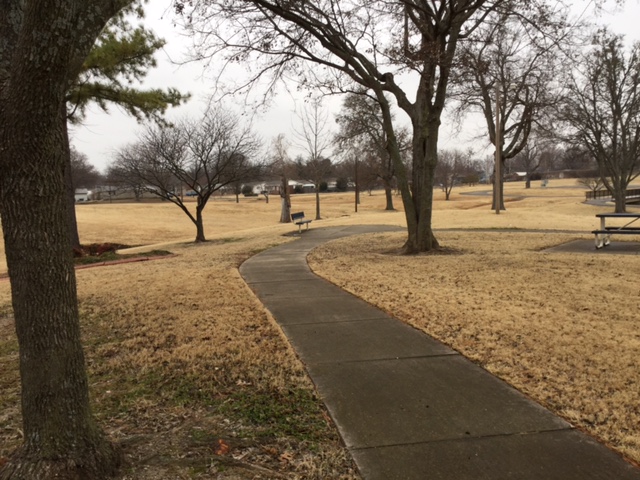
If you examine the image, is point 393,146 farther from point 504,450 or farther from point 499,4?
point 504,450

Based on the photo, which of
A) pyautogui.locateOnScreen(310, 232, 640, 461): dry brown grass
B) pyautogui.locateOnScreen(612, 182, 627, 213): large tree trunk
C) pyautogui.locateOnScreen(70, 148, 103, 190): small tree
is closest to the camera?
pyautogui.locateOnScreen(310, 232, 640, 461): dry brown grass

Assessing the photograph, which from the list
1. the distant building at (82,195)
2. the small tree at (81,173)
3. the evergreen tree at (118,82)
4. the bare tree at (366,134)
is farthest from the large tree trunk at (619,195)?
the distant building at (82,195)

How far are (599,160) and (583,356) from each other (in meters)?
31.1

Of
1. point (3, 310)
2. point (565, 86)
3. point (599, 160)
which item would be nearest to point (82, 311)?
point (3, 310)

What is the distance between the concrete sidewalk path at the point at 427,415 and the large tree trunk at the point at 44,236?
1.59m

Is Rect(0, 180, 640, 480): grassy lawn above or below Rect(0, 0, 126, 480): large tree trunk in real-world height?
below

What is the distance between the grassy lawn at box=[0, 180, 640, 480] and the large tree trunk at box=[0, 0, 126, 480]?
0.47m

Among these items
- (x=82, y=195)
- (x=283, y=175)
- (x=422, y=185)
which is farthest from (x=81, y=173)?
(x=422, y=185)

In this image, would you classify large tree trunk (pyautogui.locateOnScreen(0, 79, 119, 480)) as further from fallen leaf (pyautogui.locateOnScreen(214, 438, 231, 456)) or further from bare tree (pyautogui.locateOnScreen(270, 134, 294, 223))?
bare tree (pyautogui.locateOnScreen(270, 134, 294, 223))

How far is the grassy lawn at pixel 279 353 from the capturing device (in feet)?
9.64

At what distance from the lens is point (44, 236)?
2.42 meters

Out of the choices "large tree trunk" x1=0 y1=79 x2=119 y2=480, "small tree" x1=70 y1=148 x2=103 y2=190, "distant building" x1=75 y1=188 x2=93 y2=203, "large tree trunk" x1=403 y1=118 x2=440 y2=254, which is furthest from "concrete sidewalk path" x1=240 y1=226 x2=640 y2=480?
"distant building" x1=75 y1=188 x2=93 y2=203

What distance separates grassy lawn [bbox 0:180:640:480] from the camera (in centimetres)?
294

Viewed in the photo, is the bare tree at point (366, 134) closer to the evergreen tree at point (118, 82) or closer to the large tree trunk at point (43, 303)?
the evergreen tree at point (118, 82)
